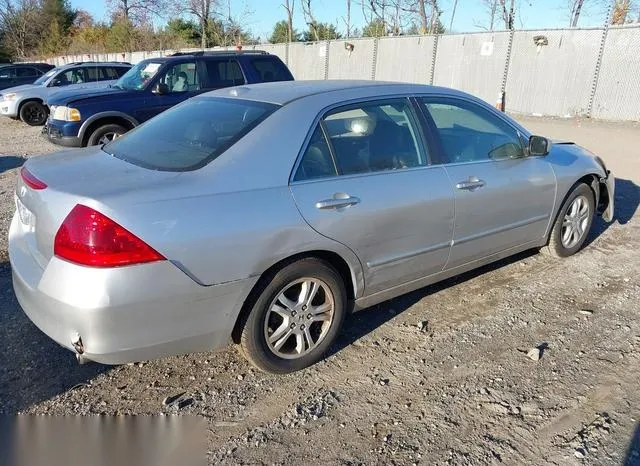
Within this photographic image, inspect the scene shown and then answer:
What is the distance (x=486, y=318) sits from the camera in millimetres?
3760

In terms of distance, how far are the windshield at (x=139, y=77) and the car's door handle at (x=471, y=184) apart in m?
6.97

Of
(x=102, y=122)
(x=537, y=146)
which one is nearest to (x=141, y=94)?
(x=102, y=122)

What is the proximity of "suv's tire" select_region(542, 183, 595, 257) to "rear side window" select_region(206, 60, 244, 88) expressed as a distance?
252 inches

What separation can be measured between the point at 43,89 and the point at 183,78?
8.01 meters

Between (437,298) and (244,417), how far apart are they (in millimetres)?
1919

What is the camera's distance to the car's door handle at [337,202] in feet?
9.47

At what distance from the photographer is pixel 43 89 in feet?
48.9

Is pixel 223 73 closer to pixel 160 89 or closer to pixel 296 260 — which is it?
pixel 160 89

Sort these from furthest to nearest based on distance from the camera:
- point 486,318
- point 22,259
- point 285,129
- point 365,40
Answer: point 365,40
point 486,318
point 285,129
point 22,259

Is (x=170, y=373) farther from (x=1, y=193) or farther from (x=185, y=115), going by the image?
(x=1, y=193)

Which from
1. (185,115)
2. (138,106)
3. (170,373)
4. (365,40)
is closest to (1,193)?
(138,106)

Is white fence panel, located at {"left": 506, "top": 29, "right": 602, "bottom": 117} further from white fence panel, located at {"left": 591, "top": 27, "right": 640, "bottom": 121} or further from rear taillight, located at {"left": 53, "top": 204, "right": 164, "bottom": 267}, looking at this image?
rear taillight, located at {"left": 53, "top": 204, "right": 164, "bottom": 267}

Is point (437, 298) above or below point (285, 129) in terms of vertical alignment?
below

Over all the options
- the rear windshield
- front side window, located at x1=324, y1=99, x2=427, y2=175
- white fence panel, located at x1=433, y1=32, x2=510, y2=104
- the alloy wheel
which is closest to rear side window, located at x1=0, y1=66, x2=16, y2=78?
white fence panel, located at x1=433, y1=32, x2=510, y2=104
